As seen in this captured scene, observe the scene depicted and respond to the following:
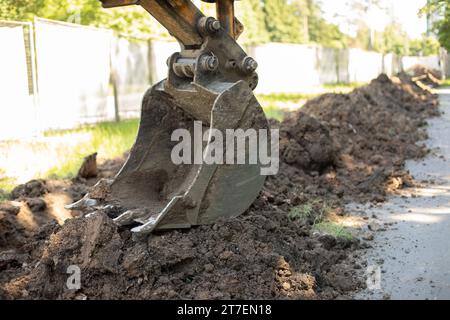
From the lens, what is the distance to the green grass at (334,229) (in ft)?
16.3

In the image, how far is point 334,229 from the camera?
17.0 ft

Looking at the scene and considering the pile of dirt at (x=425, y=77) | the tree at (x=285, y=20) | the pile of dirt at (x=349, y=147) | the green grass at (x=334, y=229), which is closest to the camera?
the green grass at (x=334, y=229)

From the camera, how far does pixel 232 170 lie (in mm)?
4391

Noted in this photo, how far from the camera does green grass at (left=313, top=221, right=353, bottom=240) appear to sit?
196 inches

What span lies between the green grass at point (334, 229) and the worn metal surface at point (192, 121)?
87 centimetres

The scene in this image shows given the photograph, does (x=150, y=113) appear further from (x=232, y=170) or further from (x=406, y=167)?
(x=406, y=167)

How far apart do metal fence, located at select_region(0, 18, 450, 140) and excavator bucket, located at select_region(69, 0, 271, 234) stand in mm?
4873

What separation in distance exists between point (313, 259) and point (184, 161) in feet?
4.78

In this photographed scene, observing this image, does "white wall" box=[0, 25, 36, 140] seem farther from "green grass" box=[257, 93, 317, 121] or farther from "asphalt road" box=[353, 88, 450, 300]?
"asphalt road" box=[353, 88, 450, 300]

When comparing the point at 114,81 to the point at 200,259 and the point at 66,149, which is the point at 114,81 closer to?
the point at 66,149

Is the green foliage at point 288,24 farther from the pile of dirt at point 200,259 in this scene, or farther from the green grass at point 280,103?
the pile of dirt at point 200,259

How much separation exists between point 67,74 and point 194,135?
24.0ft

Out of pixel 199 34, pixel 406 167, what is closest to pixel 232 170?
pixel 199 34

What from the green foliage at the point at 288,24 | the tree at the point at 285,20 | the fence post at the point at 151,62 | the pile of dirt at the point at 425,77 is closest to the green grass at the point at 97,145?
the fence post at the point at 151,62
